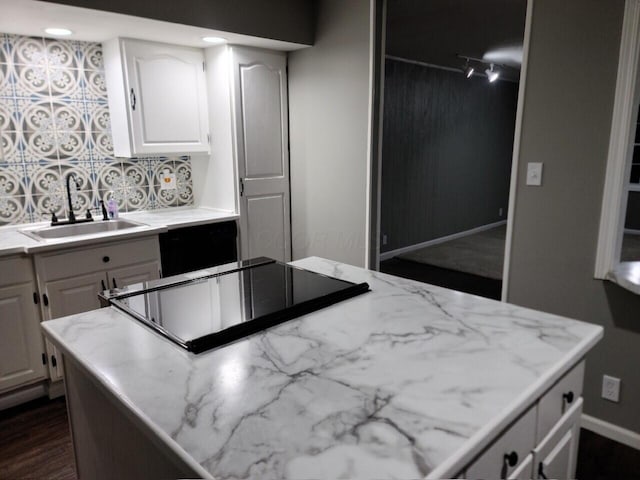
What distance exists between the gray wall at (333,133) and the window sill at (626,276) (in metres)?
1.49

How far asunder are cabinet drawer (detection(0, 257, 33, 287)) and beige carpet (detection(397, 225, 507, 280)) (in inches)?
159

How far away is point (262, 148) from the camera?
3.39 metres

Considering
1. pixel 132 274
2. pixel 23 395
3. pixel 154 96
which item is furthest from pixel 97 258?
pixel 154 96

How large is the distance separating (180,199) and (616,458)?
316 centimetres

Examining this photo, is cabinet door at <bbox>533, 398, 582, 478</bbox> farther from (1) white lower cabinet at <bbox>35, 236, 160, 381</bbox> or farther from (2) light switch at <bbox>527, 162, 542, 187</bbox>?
(1) white lower cabinet at <bbox>35, 236, 160, 381</bbox>

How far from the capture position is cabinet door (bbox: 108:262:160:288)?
2.72m

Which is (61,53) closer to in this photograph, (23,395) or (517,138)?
(23,395)

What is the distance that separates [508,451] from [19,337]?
2.50m

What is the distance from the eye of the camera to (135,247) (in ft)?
9.09

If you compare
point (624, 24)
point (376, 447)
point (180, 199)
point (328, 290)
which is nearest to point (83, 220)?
point (180, 199)

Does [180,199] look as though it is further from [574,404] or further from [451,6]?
[574,404]

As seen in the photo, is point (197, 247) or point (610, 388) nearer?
point (610, 388)

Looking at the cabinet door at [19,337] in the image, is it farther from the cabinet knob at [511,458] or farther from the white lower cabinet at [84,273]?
the cabinet knob at [511,458]

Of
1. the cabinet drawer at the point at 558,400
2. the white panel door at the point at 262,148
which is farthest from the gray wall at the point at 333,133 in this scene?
the cabinet drawer at the point at 558,400
